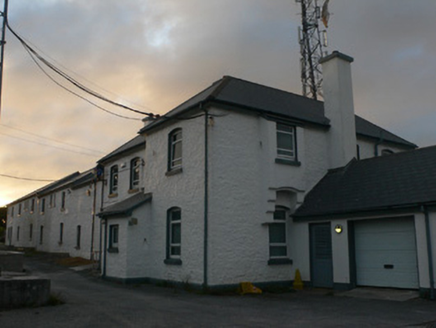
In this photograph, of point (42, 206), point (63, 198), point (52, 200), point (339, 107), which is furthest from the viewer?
point (42, 206)

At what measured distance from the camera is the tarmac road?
30.7ft

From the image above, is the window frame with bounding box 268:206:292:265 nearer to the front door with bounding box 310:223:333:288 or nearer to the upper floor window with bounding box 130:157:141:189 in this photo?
the front door with bounding box 310:223:333:288

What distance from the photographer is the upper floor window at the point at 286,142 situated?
17.8 m

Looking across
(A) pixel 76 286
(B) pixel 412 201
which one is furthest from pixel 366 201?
(A) pixel 76 286

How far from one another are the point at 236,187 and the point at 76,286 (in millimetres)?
7289

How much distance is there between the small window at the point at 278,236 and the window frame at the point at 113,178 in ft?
35.6

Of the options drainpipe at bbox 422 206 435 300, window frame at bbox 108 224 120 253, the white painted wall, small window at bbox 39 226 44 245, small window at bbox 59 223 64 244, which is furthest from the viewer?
small window at bbox 39 226 44 245

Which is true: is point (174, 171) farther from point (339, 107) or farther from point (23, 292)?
point (339, 107)

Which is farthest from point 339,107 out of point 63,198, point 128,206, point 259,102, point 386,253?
point 63,198

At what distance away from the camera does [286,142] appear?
59.2 feet

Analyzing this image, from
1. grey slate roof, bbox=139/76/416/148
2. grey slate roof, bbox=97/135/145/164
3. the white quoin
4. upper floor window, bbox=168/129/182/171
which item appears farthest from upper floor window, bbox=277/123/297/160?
grey slate roof, bbox=97/135/145/164

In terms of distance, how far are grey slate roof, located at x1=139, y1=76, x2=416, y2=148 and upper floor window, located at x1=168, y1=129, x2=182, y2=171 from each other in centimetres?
77

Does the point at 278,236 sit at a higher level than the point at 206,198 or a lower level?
lower

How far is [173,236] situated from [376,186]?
8069 mm
